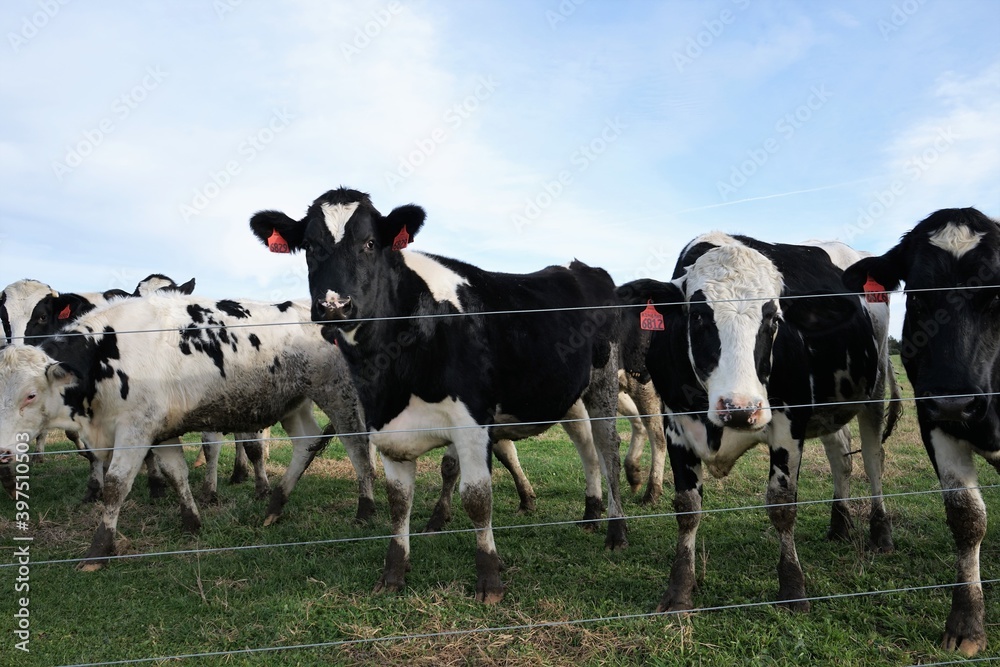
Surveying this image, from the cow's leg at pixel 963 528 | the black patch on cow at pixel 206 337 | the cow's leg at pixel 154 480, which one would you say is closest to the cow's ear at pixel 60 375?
the black patch on cow at pixel 206 337

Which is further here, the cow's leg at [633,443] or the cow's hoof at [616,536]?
the cow's leg at [633,443]

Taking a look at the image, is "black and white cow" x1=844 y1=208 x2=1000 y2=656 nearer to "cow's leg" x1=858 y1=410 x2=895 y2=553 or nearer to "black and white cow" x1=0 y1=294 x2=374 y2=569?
"cow's leg" x1=858 y1=410 x2=895 y2=553

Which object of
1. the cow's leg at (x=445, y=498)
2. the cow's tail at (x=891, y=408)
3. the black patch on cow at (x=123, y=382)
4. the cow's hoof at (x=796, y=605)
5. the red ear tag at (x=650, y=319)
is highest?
the red ear tag at (x=650, y=319)

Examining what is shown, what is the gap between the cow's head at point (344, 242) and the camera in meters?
5.11

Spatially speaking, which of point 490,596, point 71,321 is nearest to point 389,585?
point 490,596

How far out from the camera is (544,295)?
21.8 ft

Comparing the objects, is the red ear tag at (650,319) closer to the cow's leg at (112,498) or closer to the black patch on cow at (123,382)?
the cow's leg at (112,498)

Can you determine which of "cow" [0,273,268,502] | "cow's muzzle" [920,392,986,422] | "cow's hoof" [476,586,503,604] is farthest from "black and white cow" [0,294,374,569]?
"cow's muzzle" [920,392,986,422]

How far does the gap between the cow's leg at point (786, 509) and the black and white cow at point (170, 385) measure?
398 cm

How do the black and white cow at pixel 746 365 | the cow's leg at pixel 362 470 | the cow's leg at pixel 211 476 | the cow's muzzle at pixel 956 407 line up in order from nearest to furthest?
the cow's muzzle at pixel 956 407
the black and white cow at pixel 746 365
the cow's leg at pixel 362 470
the cow's leg at pixel 211 476

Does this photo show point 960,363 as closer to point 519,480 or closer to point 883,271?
point 883,271

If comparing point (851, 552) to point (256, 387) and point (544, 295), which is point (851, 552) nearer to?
point (544, 295)

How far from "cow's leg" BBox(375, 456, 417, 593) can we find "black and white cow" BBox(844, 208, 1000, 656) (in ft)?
11.8

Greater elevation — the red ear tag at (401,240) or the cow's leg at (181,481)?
the red ear tag at (401,240)
